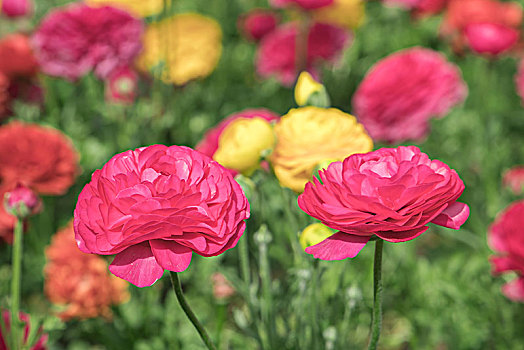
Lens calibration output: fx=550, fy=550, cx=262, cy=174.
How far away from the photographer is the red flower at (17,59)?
1297 millimetres

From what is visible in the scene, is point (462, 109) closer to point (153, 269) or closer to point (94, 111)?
point (94, 111)

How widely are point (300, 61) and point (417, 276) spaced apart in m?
0.64

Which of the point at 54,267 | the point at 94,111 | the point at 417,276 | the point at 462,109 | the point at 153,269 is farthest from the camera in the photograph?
the point at 462,109

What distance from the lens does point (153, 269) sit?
1.41 feet


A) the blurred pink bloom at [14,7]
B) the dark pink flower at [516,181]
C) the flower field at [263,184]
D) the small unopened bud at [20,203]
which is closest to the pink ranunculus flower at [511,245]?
the flower field at [263,184]

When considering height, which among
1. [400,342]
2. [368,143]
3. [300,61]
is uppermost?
[368,143]

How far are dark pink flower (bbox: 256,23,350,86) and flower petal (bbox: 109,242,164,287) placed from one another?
3.62 feet

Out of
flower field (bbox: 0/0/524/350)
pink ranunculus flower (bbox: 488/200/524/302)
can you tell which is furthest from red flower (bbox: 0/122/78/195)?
pink ranunculus flower (bbox: 488/200/524/302)

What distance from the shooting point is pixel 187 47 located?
1.55m

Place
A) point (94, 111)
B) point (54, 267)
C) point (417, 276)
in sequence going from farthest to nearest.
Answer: point (94, 111) → point (417, 276) → point (54, 267)

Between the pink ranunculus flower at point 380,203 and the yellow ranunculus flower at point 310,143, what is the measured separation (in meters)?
0.12

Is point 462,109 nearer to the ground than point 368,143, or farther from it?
nearer to the ground

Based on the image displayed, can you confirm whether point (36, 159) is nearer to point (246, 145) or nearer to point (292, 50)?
point (246, 145)

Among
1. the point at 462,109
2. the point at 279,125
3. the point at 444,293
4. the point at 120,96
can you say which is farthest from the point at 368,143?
the point at 462,109
